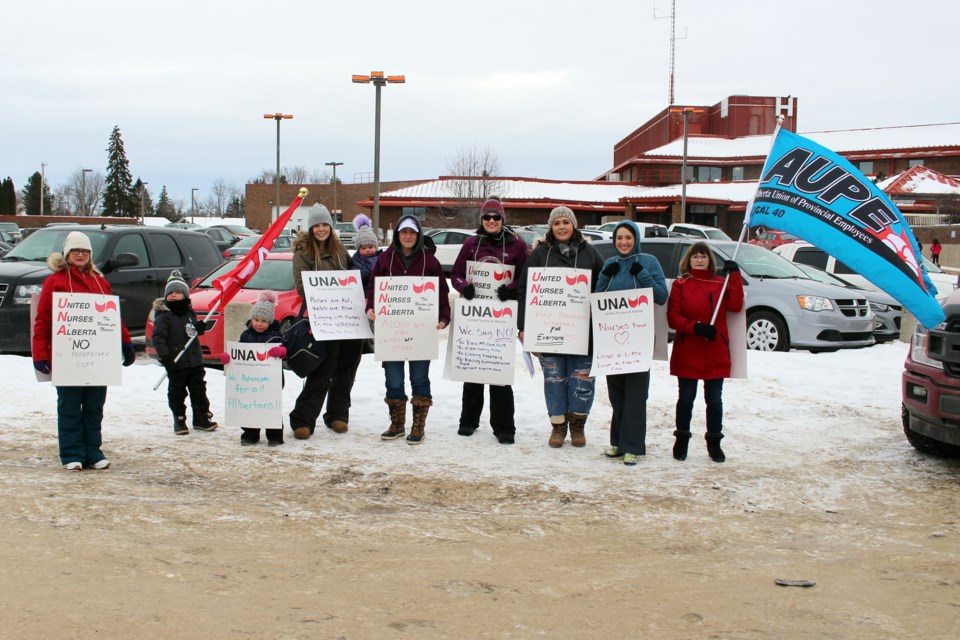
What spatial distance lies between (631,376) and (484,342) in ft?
4.17

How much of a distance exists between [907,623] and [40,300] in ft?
19.8

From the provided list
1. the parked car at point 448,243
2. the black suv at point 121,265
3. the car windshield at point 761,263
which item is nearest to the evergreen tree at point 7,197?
the parked car at point 448,243

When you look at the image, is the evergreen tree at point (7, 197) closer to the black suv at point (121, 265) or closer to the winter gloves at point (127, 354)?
the black suv at point (121, 265)

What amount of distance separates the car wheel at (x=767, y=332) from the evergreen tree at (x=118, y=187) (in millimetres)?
96990

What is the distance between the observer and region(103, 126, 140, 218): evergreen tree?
3947 inches

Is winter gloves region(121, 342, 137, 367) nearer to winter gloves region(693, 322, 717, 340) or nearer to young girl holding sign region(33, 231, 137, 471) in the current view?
young girl holding sign region(33, 231, 137, 471)

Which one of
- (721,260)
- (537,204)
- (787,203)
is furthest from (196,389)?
(537,204)

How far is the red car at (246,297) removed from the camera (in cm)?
1102

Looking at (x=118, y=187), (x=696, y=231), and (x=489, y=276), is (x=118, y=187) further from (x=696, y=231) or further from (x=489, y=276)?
(x=489, y=276)

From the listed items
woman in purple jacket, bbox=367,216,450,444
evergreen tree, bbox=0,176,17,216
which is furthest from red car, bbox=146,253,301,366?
evergreen tree, bbox=0,176,17,216

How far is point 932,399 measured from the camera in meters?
6.88

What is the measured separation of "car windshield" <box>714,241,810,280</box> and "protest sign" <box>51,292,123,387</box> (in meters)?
9.11

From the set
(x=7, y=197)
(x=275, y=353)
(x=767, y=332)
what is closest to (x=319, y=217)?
(x=275, y=353)

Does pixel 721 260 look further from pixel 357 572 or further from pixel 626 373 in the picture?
pixel 357 572
